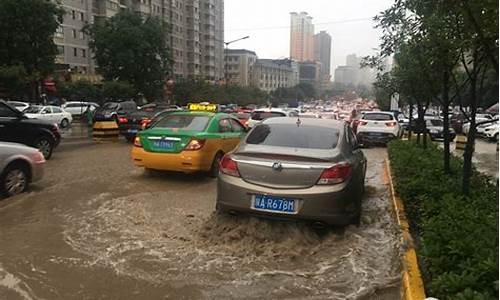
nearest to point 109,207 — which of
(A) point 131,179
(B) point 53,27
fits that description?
(A) point 131,179

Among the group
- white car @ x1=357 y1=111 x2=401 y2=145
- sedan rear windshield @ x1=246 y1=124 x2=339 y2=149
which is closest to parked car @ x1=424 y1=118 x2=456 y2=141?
white car @ x1=357 y1=111 x2=401 y2=145

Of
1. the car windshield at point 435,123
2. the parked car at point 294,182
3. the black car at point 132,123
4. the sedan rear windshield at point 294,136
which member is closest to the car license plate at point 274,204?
the parked car at point 294,182

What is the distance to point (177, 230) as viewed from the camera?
20.5ft

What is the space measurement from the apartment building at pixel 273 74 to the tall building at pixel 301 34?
7054 cm

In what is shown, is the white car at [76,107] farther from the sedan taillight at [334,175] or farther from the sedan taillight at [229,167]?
the sedan taillight at [334,175]

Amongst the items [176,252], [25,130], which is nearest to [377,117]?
[25,130]

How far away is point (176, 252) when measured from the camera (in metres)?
5.38

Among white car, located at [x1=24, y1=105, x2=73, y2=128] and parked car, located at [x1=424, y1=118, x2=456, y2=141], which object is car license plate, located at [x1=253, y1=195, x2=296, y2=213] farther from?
white car, located at [x1=24, y1=105, x2=73, y2=128]

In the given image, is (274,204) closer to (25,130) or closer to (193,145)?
(193,145)

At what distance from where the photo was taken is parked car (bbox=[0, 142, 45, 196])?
7727mm

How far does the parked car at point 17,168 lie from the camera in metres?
A: 7.73

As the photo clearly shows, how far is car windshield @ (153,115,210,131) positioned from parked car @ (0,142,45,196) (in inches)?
95.6

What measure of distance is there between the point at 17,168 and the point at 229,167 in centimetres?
Answer: 399

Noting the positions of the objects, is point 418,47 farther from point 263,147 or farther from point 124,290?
point 124,290
